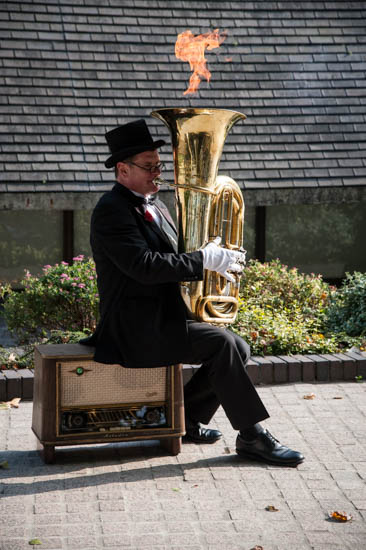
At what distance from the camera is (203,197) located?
5.22 metres

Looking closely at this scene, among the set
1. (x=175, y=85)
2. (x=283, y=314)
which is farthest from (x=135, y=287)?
(x=175, y=85)

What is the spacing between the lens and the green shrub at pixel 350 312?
8117 millimetres

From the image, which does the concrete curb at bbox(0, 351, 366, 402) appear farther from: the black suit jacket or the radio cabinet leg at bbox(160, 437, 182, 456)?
the black suit jacket

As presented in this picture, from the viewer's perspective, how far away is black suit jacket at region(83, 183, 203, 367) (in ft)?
16.6

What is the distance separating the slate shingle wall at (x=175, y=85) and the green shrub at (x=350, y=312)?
214cm

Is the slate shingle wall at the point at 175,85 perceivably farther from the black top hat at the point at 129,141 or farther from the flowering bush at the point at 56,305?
the black top hat at the point at 129,141

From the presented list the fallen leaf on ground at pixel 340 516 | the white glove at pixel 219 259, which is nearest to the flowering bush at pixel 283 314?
the white glove at pixel 219 259

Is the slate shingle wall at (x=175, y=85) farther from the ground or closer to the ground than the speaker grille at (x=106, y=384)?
farther from the ground

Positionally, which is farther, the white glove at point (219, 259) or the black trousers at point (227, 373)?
the black trousers at point (227, 373)

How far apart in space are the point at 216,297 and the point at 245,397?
2.03 ft

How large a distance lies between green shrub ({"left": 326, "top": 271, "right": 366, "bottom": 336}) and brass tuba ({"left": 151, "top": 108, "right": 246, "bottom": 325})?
3016mm

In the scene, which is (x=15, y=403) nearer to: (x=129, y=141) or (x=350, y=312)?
(x=129, y=141)

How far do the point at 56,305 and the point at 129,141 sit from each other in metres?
2.82

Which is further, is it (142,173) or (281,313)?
(281,313)
